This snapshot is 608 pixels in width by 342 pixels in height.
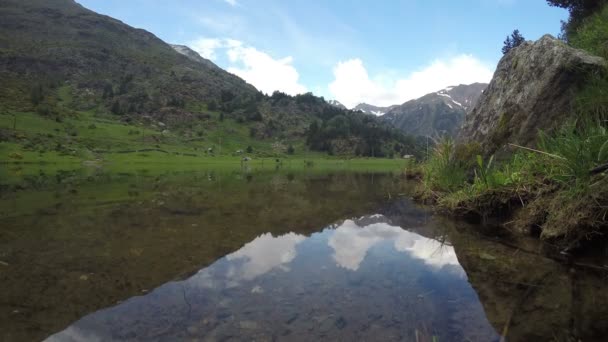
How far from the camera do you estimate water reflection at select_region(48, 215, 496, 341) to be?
12.0 ft

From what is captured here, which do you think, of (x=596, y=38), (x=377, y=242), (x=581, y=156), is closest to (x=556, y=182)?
(x=581, y=156)

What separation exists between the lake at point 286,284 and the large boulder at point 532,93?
4181 mm

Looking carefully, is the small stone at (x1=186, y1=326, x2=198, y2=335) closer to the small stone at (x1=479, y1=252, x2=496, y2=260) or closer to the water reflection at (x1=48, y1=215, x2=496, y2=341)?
the water reflection at (x1=48, y1=215, x2=496, y2=341)

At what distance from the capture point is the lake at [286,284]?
3678mm

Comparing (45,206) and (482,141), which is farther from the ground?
(482,141)

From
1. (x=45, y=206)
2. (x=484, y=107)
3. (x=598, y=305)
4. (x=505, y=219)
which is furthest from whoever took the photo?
(x=484, y=107)

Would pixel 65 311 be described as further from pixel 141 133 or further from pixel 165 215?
pixel 141 133

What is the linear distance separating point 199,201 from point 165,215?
3.37 meters

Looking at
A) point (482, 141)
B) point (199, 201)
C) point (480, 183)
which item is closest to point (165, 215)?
point (199, 201)

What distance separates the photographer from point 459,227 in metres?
8.68

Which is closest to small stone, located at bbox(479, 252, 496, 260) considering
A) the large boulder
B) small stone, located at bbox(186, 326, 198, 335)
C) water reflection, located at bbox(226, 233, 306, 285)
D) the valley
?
the valley

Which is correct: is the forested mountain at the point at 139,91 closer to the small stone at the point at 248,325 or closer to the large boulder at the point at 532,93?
the large boulder at the point at 532,93

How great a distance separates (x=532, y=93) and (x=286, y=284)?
33.1ft

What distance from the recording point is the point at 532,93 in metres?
10.7
